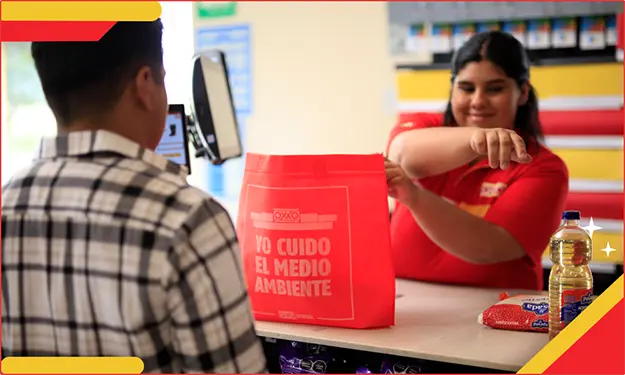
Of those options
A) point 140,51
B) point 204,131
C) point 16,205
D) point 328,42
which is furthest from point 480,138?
point 328,42

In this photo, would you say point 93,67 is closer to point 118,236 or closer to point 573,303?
point 118,236

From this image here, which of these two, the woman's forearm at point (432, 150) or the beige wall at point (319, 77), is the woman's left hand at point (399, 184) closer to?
the woman's forearm at point (432, 150)

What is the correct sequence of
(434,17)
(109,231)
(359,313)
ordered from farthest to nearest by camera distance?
(434,17) < (359,313) < (109,231)

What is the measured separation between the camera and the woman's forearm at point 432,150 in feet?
6.26

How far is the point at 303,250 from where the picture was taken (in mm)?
1646

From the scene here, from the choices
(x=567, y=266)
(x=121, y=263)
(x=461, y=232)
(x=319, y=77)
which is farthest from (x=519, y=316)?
(x=319, y=77)

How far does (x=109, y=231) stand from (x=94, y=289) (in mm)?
82

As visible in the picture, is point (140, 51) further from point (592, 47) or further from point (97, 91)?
point (592, 47)

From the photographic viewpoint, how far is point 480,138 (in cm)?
178

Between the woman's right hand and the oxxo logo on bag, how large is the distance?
13.6 inches

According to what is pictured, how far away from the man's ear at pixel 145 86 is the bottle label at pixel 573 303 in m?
0.87

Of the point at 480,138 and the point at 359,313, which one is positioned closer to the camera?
the point at 359,313

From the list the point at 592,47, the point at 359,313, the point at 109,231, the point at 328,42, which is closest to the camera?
the point at 109,231

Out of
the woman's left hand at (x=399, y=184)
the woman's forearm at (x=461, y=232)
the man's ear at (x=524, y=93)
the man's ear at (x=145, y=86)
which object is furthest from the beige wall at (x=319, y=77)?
the man's ear at (x=145, y=86)
